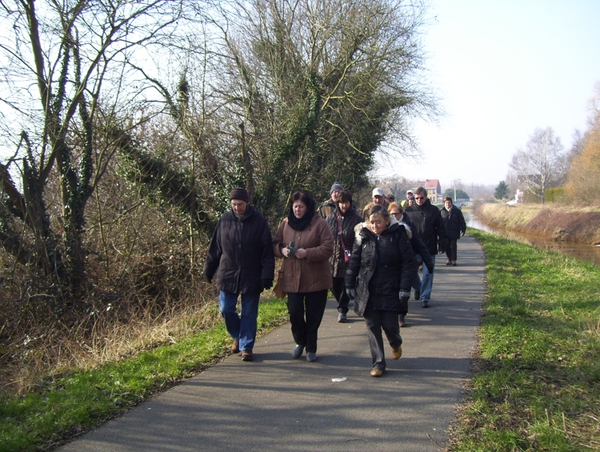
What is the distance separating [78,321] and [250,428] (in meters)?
6.31

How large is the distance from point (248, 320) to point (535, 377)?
294 centimetres

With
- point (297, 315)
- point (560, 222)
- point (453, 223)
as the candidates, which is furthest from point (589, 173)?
point (297, 315)

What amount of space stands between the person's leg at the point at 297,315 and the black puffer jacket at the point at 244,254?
1.12 feet

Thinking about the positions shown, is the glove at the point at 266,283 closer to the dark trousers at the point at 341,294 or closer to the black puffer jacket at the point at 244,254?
the black puffer jacket at the point at 244,254

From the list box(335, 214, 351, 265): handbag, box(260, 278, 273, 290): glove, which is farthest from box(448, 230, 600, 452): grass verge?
box(260, 278, 273, 290): glove

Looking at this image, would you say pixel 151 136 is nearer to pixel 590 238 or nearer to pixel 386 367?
pixel 386 367

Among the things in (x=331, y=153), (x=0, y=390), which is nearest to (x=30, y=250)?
(x=0, y=390)

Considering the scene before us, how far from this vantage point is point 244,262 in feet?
18.5

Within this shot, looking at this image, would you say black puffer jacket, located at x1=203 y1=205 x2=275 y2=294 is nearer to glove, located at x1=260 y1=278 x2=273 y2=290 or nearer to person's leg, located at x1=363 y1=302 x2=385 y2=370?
glove, located at x1=260 y1=278 x2=273 y2=290

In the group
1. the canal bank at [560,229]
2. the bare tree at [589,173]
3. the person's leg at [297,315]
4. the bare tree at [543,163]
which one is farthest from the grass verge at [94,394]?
the bare tree at [543,163]

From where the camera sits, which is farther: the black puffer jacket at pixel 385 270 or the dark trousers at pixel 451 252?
the dark trousers at pixel 451 252

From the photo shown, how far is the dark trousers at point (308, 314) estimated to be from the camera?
5699mm

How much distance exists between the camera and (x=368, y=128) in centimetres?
2019

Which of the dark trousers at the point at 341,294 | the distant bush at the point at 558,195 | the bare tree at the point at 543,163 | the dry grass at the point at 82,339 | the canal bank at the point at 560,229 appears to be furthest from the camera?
the bare tree at the point at 543,163
